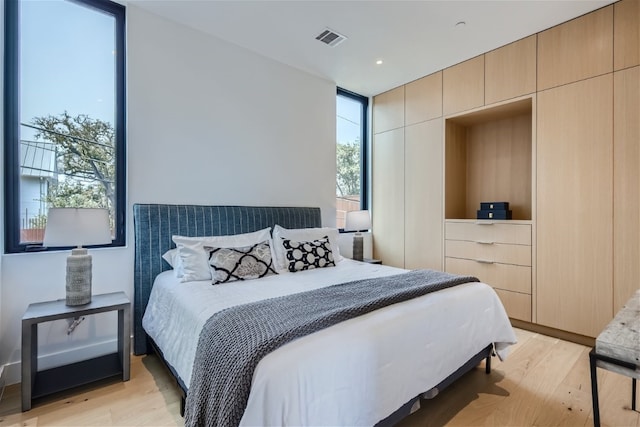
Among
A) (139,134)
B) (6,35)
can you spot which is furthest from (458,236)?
(6,35)

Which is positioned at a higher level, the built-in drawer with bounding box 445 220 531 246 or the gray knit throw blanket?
the built-in drawer with bounding box 445 220 531 246

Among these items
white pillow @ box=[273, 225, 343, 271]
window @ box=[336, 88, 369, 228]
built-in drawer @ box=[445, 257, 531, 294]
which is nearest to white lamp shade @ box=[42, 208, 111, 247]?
white pillow @ box=[273, 225, 343, 271]

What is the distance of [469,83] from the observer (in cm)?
336

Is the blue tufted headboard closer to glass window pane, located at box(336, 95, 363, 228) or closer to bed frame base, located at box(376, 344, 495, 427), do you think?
glass window pane, located at box(336, 95, 363, 228)

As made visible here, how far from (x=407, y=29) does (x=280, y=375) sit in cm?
301

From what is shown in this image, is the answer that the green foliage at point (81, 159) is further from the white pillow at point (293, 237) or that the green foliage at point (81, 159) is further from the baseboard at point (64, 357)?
the white pillow at point (293, 237)

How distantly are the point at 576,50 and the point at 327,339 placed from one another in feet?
10.6

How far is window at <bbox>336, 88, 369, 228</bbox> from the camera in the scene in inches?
164

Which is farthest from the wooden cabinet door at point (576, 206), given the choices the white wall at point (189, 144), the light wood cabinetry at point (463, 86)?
the white wall at point (189, 144)

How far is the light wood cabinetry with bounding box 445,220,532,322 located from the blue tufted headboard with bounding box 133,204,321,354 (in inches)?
88.7

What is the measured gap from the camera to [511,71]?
304 centimetres

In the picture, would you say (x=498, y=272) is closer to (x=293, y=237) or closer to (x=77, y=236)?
(x=293, y=237)

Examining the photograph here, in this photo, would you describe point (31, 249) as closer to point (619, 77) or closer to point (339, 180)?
point (339, 180)

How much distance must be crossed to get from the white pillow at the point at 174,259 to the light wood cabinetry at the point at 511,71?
3.36 m
